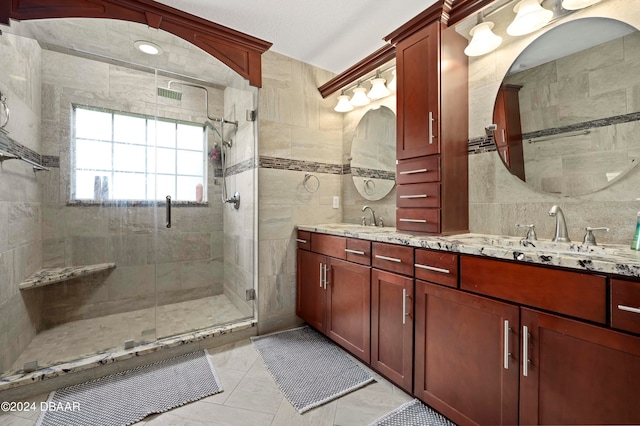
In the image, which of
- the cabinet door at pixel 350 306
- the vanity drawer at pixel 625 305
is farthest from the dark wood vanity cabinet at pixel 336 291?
the vanity drawer at pixel 625 305

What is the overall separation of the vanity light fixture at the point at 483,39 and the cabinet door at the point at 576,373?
155 cm

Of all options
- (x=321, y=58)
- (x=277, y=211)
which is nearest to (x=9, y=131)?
(x=277, y=211)

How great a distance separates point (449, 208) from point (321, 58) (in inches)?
73.8

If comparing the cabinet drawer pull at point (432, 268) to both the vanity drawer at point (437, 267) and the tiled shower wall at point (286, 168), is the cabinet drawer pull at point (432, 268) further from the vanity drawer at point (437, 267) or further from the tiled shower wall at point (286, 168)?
the tiled shower wall at point (286, 168)

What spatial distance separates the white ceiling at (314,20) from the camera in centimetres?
194

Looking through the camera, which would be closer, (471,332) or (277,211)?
(471,332)

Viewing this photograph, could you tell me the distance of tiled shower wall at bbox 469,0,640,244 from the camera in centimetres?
131

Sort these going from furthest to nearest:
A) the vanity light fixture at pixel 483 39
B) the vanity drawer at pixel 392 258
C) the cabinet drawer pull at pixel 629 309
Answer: the vanity light fixture at pixel 483 39 → the vanity drawer at pixel 392 258 → the cabinet drawer pull at pixel 629 309

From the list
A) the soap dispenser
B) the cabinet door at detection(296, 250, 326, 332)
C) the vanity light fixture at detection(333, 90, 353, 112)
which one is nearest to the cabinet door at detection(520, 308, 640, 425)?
the soap dispenser

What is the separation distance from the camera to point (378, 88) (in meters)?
2.41

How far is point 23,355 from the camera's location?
1.80 m

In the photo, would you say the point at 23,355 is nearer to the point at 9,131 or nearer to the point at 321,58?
the point at 9,131

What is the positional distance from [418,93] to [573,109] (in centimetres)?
82

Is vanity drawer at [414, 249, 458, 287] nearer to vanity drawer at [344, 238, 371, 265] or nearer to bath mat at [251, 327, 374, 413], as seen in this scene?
vanity drawer at [344, 238, 371, 265]
